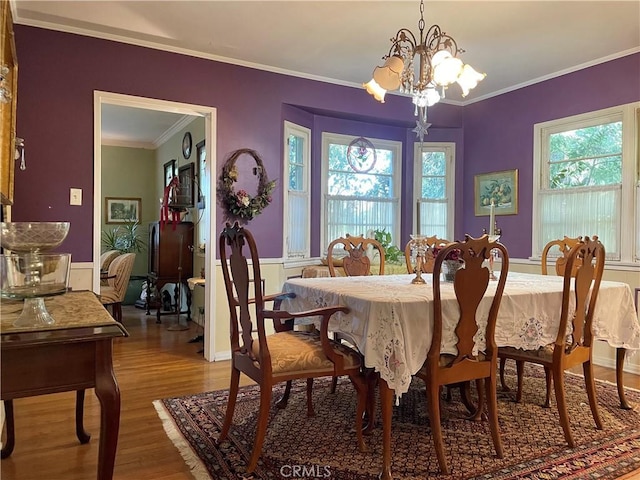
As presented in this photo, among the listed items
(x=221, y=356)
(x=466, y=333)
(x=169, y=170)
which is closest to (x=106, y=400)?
(x=466, y=333)

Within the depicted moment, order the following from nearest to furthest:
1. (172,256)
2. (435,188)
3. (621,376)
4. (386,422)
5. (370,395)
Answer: (386,422) < (370,395) < (621,376) < (435,188) < (172,256)

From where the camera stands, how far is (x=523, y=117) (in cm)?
470

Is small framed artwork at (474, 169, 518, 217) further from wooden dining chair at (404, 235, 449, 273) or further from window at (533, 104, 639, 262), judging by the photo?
wooden dining chair at (404, 235, 449, 273)

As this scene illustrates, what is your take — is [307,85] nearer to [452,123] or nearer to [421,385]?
[452,123]

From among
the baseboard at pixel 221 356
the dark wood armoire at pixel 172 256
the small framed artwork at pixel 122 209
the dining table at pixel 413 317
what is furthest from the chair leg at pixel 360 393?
the small framed artwork at pixel 122 209

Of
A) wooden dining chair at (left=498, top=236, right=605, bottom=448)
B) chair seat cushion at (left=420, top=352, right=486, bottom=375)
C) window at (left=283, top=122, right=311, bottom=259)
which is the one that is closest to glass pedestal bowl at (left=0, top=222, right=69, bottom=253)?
chair seat cushion at (left=420, top=352, right=486, bottom=375)

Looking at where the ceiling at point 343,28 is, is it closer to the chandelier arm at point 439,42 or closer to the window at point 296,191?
the chandelier arm at point 439,42

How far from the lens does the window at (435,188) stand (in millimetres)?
5379

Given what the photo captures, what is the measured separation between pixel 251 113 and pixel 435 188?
2.35m

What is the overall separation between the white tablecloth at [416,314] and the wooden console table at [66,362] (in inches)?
40.3

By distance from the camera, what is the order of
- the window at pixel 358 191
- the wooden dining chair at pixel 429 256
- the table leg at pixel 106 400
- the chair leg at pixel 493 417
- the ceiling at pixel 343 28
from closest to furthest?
the table leg at pixel 106 400, the chair leg at pixel 493 417, the ceiling at pixel 343 28, the wooden dining chair at pixel 429 256, the window at pixel 358 191

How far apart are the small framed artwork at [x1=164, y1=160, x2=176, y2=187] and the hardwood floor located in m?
2.88

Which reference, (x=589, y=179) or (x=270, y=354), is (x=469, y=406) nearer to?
(x=270, y=354)

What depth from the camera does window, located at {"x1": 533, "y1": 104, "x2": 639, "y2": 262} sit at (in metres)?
3.88
